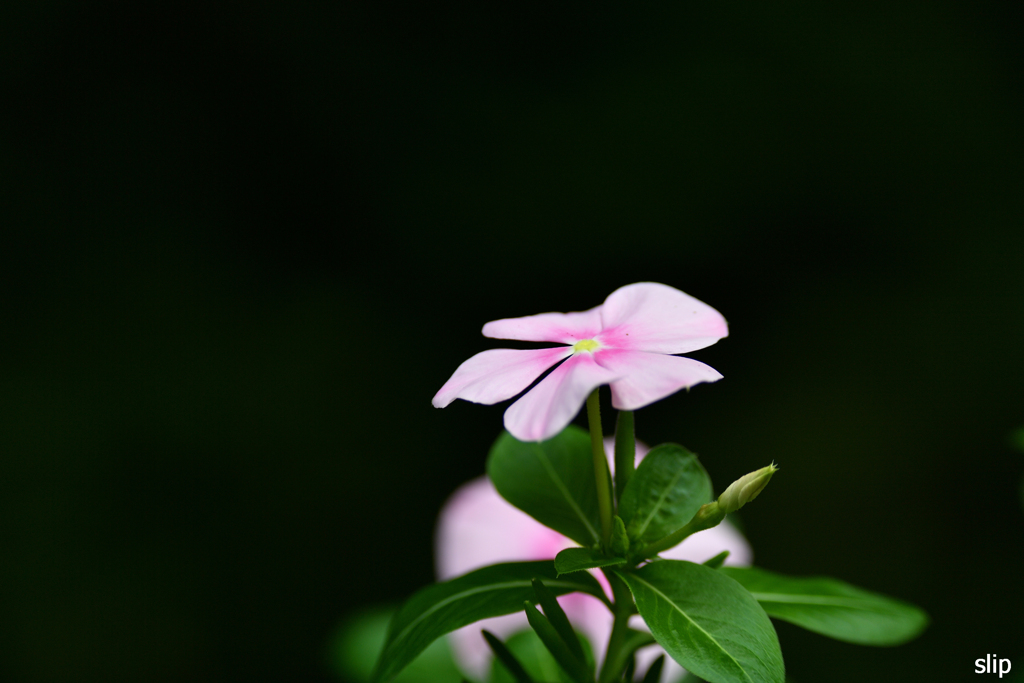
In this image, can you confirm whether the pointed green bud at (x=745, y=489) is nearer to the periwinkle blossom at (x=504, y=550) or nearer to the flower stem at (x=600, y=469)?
the flower stem at (x=600, y=469)

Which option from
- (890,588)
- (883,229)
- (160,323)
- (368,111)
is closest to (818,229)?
(883,229)

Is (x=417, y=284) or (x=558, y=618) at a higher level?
(x=417, y=284)

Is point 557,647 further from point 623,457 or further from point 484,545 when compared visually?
point 484,545

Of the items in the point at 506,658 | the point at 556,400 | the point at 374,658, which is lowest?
the point at 374,658

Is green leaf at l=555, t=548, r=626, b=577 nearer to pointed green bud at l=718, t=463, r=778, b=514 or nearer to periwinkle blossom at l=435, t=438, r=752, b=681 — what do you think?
pointed green bud at l=718, t=463, r=778, b=514

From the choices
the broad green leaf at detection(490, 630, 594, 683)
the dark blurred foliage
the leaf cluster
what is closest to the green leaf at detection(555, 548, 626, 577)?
the leaf cluster

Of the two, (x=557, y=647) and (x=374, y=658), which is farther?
(x=374, y=658)

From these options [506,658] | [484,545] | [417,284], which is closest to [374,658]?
[484,545]
